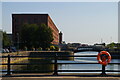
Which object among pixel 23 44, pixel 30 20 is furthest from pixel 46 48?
pixel 30 20

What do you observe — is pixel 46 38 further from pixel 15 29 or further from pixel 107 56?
pixel 107 56

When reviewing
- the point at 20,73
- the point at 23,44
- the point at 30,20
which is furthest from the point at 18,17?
the point at 20,73

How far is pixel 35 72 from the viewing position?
11.7m

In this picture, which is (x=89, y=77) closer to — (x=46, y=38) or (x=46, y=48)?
(x=46, y=38)

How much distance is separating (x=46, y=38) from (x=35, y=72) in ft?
255

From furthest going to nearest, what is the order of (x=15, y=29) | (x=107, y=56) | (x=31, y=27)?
(x=15, y=29) → (x=31, y=27) → (x=107, y=56)

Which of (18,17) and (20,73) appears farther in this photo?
(18,17)

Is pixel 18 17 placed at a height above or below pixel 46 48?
above

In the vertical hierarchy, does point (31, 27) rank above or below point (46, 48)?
above

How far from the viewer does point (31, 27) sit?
88.8 metres

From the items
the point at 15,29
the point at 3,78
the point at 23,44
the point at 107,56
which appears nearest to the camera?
the point at 3,78

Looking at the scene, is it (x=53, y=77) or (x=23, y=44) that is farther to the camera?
(x=23, y=44)

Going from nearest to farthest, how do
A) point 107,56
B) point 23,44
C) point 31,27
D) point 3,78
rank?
1. point 3,78
2. point 107,56
3. point 31,27
4. point 23,44

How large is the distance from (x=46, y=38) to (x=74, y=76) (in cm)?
7866
